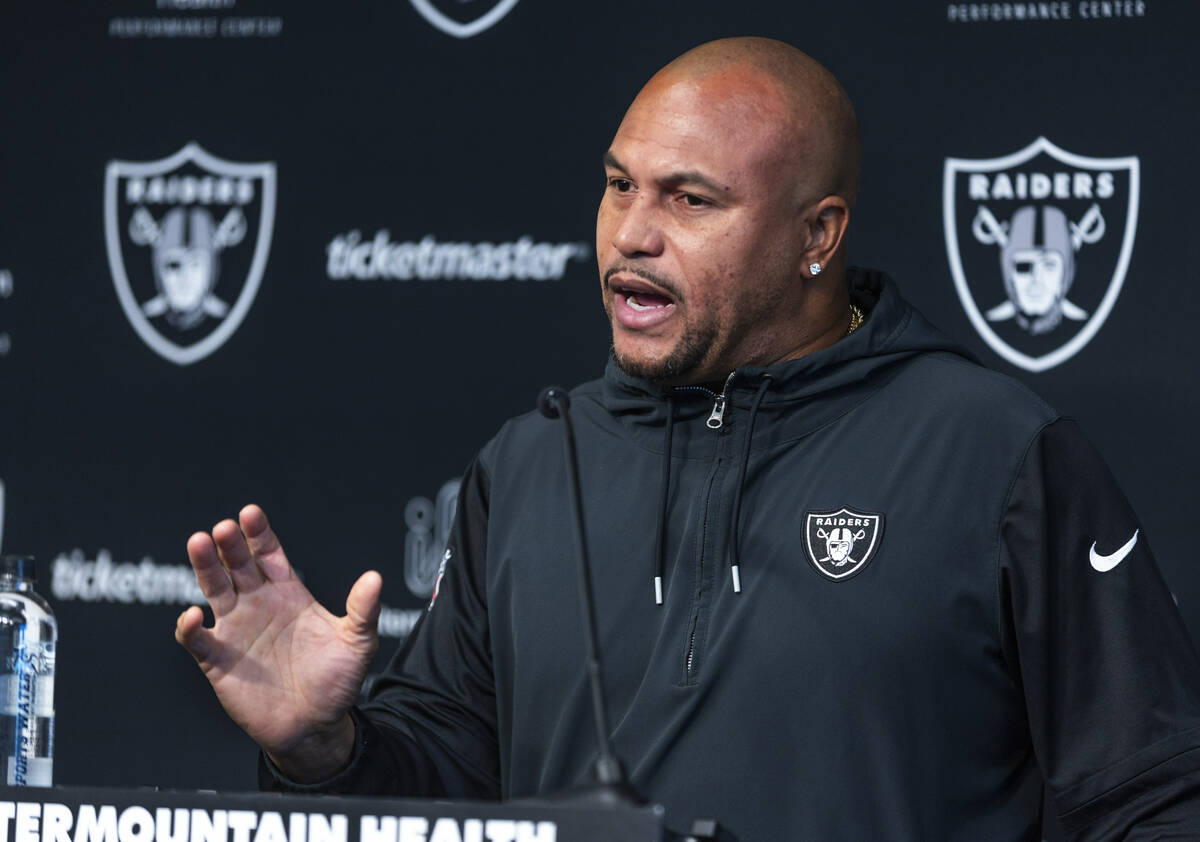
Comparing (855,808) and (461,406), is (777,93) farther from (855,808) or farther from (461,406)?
(461,406)

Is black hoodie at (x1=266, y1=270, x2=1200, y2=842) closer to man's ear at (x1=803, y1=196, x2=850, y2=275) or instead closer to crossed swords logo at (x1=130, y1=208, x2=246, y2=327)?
man's ear at (x1=803, y1=196, x2=850, y2=275)

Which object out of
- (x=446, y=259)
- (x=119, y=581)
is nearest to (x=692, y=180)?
(x=446, y=259)

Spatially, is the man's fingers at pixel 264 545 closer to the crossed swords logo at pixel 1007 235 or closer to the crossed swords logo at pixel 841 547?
the crossed swords logo at pixel 841 547

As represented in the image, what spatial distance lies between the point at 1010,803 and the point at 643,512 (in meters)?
0.45

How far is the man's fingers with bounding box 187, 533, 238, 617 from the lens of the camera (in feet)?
3.93

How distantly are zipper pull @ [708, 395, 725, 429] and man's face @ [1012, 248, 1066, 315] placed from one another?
0.76 m

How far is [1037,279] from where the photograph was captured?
6.90ft

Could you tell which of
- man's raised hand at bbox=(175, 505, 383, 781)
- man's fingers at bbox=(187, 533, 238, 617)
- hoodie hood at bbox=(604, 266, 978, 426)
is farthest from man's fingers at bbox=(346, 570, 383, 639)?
hoodie hood at bbox=(604, 266, 978, 426)

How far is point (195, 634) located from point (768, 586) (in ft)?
1.76

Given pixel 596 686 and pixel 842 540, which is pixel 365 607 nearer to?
pixel 596 686

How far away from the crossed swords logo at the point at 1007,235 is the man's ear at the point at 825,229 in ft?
1.94

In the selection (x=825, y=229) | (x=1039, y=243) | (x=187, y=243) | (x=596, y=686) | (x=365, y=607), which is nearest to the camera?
(x=596, y=686)

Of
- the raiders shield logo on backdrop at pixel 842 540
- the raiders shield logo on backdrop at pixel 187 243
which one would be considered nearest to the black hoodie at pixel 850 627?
the raiders shield logo on backdrop at pixel 842 540

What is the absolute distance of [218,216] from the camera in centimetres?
247
